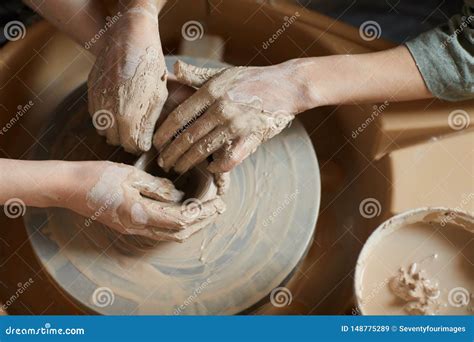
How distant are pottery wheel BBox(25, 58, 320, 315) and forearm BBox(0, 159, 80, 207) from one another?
0.18 m

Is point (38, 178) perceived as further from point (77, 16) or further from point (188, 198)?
point (77, 16)

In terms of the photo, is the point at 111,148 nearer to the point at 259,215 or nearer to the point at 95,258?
the point at 95,258

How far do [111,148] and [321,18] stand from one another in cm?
92

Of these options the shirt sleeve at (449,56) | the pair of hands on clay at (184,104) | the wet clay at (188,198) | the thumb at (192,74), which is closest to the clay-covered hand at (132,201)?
the wet clay at (188,198)

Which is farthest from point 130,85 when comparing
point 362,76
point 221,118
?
point 362,76

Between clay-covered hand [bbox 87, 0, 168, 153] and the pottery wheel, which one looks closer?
clay-covered hand [bbox 87, 0, 168, 153]

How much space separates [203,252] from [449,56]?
102 centimetres

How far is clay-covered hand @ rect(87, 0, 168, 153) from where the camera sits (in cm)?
172

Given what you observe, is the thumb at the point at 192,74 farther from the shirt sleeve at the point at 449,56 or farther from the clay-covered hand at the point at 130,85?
the shirt sleeve at the point at 449,56

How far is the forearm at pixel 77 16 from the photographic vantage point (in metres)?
2.00

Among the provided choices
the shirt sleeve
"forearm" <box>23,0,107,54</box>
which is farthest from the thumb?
the shirt sleeve

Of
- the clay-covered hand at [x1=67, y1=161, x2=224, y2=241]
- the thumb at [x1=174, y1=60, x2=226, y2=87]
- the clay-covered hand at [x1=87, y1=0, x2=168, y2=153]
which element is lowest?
the clay-covered hand at [x1=67, y1=161, x2=224, y2=241]

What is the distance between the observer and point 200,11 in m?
2.46

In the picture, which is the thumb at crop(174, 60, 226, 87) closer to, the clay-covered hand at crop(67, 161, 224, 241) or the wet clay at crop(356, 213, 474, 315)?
the clay-covered hand at crop(67, 161, 224, 241)
